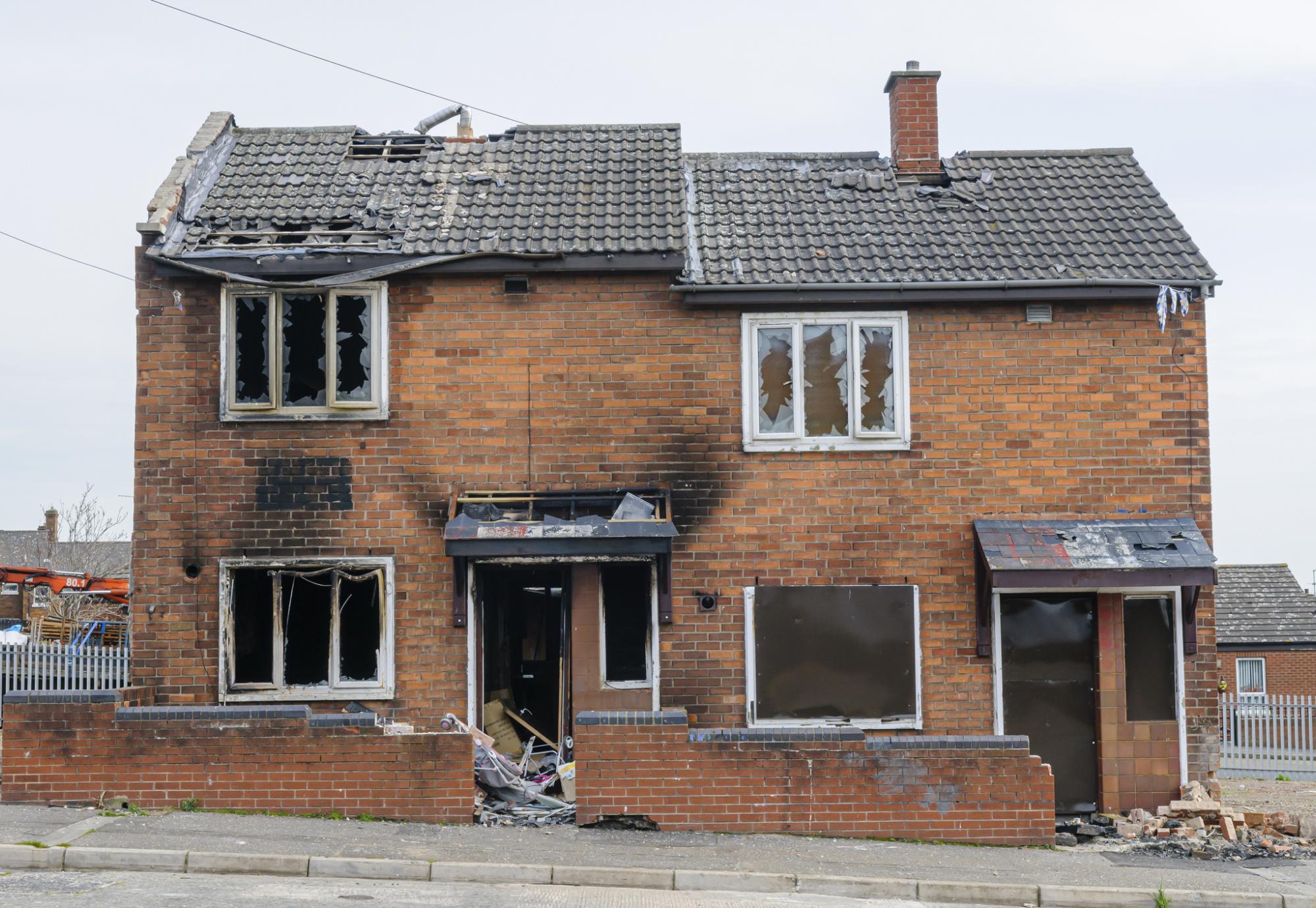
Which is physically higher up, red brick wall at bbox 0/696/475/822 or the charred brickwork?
the charred brickwork

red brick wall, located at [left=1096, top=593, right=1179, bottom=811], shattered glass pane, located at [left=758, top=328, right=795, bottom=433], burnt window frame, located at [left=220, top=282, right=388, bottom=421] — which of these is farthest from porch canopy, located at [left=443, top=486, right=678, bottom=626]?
red brick wall, located at [left=1096, top=593, right=1179, bottom=811]

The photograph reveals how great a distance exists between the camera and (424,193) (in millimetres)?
14742

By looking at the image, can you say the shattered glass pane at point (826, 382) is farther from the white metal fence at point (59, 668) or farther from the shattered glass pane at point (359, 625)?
the white metal fence at point (59, 668)

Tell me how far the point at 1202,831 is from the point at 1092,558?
266 centimetres

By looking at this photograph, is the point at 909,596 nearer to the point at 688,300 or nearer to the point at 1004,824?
the point at 1004,824

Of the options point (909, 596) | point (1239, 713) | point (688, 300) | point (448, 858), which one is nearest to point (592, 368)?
point (688, 300)

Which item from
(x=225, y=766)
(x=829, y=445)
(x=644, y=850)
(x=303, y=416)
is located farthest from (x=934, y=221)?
(x=225, y=766)

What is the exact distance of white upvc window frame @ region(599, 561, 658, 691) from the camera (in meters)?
13.3

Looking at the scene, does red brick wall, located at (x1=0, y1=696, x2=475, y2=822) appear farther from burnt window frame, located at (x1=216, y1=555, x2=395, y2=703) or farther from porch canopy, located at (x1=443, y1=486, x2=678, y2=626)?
porch canopy, located at (x1=443, y1=486, x2=678, y2=626)

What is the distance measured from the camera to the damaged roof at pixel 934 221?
1381 cm

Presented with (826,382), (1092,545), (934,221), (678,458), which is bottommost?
(1092,545)

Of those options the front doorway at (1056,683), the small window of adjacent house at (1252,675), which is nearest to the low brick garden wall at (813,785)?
the front doorway at (1056,683)

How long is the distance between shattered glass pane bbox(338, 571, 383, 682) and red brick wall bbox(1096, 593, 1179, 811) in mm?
7238

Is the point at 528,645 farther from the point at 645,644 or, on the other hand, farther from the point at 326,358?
the point at 326,358
